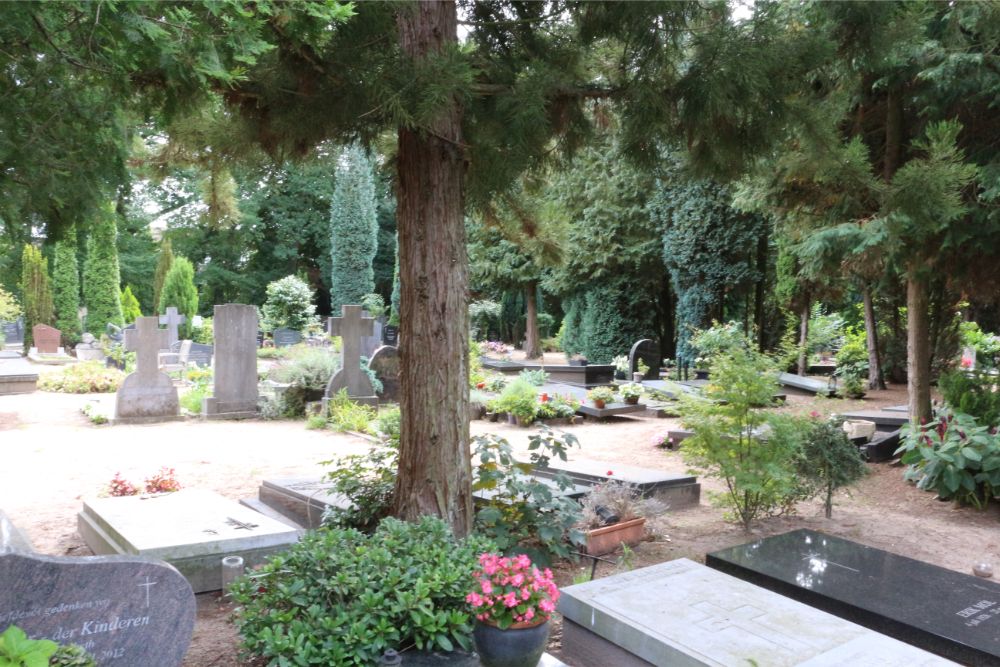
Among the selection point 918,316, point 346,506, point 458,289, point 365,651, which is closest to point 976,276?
point 918,316

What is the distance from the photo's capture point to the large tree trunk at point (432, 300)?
4316 millimetres

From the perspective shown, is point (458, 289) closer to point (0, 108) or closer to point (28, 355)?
point (0, 108)

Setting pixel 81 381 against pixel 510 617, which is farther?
pixel 81 381

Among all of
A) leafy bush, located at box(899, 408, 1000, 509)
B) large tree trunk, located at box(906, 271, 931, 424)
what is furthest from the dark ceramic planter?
large tree trunk, located at box(906, 271, 931, 424)

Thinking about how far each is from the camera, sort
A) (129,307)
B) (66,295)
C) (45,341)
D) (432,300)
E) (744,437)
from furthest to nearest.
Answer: (129,307), (66,295), (45,341), (744,437), (432,300)

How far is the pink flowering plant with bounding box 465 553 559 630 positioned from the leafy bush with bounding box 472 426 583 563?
145 centimetres

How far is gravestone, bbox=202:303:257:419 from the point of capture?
12086mm

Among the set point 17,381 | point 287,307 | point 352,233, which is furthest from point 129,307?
point 17,381

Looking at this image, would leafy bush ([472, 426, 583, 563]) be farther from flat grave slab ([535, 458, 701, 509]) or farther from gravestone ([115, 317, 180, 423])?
gravestone ([115, 317, 180, 423])

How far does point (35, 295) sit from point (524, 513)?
28.8 meters

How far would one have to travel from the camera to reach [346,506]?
5.17 metres

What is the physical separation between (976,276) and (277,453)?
26.6ft

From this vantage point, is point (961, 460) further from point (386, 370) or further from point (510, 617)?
point (386, 370)

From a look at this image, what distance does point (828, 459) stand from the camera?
5992 millimetres
